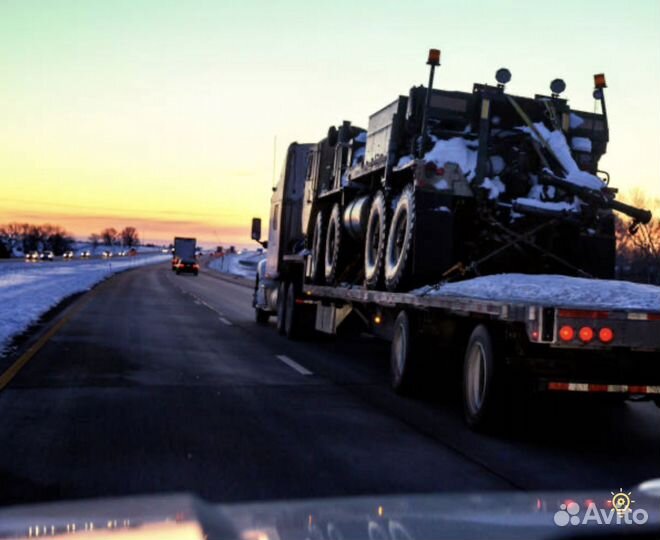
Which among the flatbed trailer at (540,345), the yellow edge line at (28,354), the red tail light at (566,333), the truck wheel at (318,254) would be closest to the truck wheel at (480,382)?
the flatbed trailer at (540,345)

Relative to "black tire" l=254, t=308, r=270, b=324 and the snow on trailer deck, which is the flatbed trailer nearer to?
the snow on trailer deck

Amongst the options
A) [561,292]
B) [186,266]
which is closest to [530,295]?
[561,292]

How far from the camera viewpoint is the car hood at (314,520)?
3.47 metres

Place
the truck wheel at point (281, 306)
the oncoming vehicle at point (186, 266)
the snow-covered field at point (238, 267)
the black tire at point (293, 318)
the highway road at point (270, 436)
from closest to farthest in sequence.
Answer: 1. the highway road at point (270, 436)
2. the black tire at point (293, 318)
3. the truck wheel at point (281, 306)
4. the oncoming vehicle at point (186, 266)
5. the snow-covered field at point (238, 267)

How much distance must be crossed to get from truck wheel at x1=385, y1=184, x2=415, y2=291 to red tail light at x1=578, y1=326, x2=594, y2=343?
11.1 ft

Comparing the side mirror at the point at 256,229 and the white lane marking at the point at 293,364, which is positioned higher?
the side mirror at the point at 256,229

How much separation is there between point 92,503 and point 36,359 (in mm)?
8855

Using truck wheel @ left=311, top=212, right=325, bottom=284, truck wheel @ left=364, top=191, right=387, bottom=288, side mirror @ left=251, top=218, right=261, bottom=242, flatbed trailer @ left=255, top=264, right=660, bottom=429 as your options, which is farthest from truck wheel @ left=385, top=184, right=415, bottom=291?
side mirror @ left=251, top=218, right=261, bottom=242

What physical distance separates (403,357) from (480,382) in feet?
6.72

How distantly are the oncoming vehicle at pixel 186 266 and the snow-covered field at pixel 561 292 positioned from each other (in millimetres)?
64645

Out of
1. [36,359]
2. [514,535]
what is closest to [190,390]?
[36,359]

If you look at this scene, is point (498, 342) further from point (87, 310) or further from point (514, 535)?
point (87, 310)

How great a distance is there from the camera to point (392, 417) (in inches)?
340

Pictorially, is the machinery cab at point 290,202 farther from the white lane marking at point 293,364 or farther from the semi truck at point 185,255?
the semi truck at point 185,255
